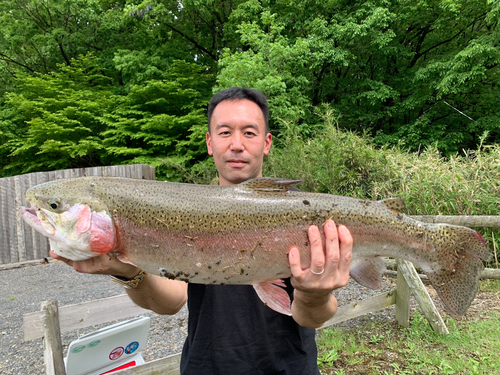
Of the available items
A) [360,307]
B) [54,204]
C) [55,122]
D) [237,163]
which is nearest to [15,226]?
[55,122]

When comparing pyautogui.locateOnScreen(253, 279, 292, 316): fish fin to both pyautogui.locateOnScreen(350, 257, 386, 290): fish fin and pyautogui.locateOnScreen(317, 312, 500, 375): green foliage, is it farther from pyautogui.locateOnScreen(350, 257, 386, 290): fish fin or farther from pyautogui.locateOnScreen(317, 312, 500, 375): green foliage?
pyautogui.locateOnScreen(317, 312, 500, 375): green foliage

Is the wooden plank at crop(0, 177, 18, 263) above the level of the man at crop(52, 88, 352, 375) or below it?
below

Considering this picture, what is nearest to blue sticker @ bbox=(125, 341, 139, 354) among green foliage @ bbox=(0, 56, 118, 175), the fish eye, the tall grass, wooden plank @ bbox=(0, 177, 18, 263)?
the fish eye

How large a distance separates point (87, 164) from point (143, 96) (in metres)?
4.80

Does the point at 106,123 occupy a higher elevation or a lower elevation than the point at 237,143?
higher

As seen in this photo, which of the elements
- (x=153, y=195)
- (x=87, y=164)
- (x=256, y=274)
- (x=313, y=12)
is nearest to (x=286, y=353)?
(x=256, y=274)

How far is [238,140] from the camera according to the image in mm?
2396

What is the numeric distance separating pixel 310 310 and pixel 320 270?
0.32 metres

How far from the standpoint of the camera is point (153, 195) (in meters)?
2.03

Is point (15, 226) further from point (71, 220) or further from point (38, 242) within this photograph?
point (71, 220)

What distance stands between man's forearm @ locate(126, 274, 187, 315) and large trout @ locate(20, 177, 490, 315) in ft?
0.91

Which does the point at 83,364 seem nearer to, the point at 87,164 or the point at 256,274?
the point at 256,274

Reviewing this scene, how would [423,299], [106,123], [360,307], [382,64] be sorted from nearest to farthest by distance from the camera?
1. [360,307]
2. [423,299]
3. [106,123]
4. [382,64]

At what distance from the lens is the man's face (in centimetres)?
242
